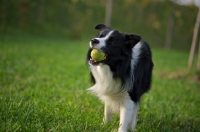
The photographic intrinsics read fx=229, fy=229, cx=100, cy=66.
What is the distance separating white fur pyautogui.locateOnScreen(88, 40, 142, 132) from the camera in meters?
3.66

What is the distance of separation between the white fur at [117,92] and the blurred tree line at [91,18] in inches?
685

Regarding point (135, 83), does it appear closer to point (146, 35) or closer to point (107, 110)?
point (107, 110)

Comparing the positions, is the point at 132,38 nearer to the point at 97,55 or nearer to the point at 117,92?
the point at 97,55

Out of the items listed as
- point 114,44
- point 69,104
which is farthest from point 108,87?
point 69,104

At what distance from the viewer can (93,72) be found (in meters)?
3.94

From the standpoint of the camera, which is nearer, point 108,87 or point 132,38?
point 132,38

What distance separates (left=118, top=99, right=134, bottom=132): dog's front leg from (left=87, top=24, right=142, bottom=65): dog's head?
73 centimetres

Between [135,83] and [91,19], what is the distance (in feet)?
117

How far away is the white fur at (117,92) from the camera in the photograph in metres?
3.66

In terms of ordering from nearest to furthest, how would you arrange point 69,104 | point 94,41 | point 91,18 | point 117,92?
point 94,41, point 117,92, point 69,104, point 91,18

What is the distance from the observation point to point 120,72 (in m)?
3.65

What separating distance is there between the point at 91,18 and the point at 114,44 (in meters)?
35.8

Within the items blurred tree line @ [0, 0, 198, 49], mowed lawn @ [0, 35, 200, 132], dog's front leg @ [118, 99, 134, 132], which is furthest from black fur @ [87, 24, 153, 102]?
blurred tree line @ [0, 0, 198, 49]

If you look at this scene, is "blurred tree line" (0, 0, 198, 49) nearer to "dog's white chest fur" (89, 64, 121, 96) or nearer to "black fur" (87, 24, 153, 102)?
"black fur" (87, 24, 153, 102)
